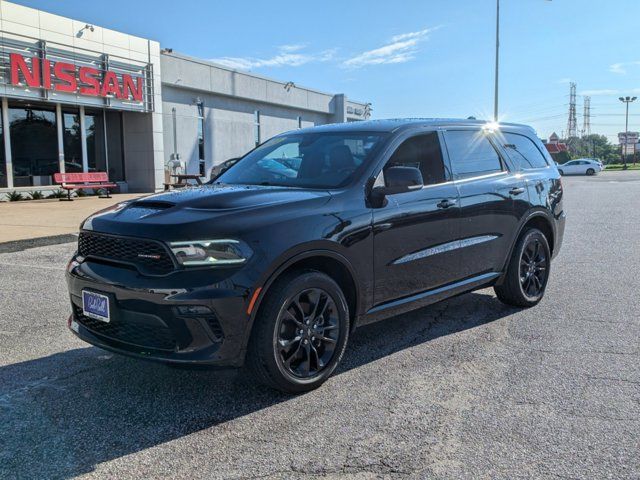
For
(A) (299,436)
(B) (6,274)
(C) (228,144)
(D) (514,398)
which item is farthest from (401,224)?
(C) (228,144)

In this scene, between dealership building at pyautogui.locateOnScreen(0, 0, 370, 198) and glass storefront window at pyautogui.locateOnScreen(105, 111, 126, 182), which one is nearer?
dealership building at pyautogui.locateOnScreen(0, 0, 370, 198)

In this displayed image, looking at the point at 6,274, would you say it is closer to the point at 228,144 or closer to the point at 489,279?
the point at 489,279

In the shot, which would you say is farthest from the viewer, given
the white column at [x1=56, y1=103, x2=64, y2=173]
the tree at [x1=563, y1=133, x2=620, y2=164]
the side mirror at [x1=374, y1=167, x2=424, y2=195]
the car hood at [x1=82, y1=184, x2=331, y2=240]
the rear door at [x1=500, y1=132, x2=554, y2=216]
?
the tree at [x1=563, y1=133, x2=620, y2=164]

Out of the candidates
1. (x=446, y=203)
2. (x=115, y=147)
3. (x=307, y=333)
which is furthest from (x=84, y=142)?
(x=307, y=333)

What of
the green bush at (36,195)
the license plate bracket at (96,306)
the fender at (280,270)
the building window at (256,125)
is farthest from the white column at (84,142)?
the fender at (280,270)

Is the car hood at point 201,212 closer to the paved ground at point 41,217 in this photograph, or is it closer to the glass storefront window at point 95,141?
the paved ground at point 41,217

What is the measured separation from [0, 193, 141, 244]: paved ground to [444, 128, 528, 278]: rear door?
8362mm

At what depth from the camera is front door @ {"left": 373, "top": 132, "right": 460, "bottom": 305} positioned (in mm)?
4199

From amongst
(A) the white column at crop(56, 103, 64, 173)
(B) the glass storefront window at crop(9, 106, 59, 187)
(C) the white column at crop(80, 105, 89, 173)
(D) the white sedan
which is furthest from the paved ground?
(D) the white sedan

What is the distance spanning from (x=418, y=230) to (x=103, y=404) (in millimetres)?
2514

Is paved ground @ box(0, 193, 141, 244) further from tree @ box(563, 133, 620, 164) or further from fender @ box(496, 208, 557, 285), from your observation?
tree @ box(563, 133, 620, 164)

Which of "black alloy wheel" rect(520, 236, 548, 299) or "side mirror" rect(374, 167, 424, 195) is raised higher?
"side mirror" rect(374, 167, 424, 195)

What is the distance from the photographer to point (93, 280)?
3.58 metres

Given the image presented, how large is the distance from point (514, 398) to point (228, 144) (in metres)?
28.5
